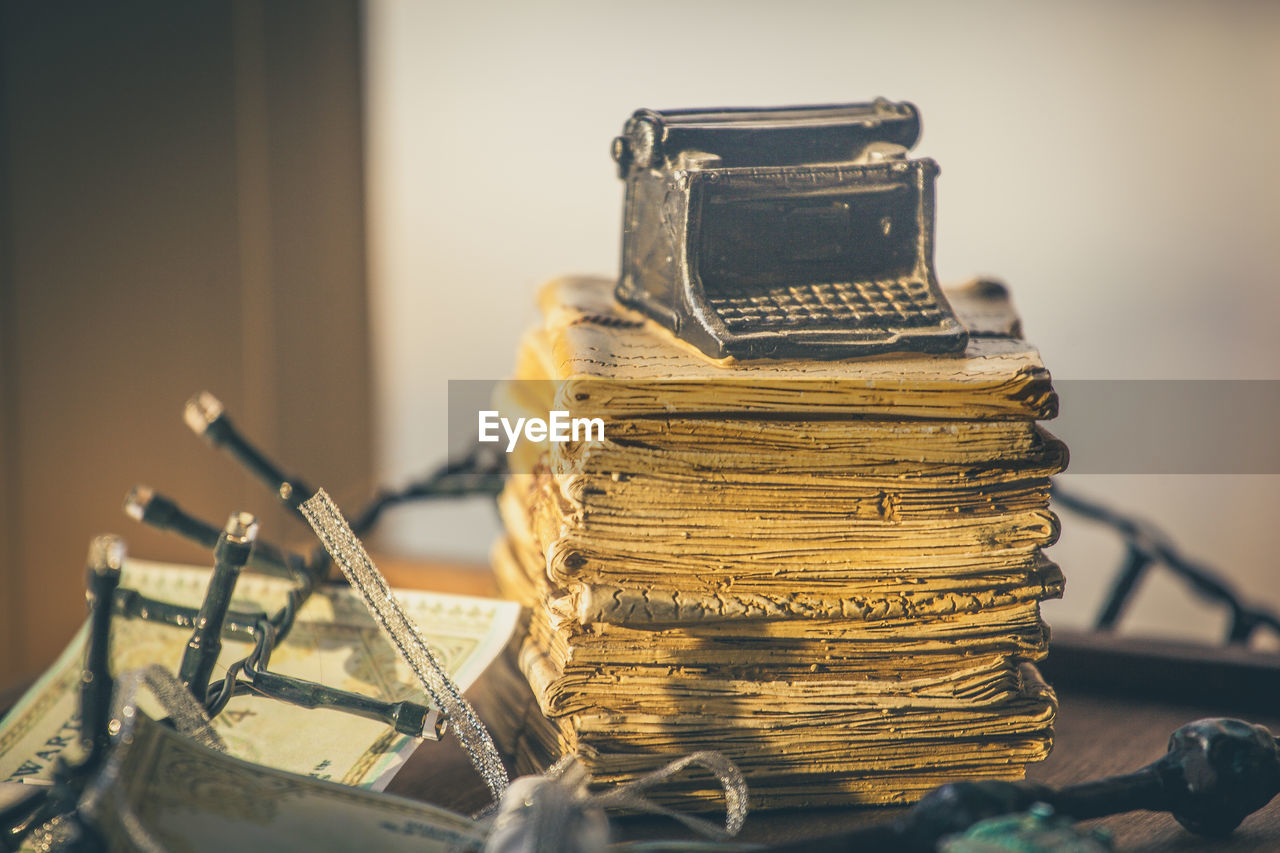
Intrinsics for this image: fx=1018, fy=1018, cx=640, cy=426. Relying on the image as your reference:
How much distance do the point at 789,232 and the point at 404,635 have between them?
0.48m

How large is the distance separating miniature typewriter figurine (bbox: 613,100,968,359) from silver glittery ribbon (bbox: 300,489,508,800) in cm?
34

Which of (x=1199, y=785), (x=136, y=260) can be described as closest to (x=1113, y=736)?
(x=1199, y=785)

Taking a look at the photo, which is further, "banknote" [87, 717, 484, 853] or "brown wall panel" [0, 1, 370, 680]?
"brown wall panel" [0, 1, 370, 680]

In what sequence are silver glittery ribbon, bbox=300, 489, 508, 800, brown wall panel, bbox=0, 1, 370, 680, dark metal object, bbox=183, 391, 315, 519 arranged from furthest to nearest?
brown wall panel, bbox=0, 1, 370, 680, dark metal object, bbox=183, 391, 315, 519, silver glittery ribbon, bbox=300, 489, 508, 800

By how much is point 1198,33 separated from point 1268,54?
0.15 metres

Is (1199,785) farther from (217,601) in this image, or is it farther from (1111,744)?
(217,601)

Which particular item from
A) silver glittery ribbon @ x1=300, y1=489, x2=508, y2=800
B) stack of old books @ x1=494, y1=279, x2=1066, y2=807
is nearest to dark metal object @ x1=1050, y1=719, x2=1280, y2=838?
stack of old books @ x1=494, y1=279, x2=1066, y2=807

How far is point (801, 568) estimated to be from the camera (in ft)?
2.69

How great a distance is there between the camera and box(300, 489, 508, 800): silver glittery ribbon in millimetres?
833

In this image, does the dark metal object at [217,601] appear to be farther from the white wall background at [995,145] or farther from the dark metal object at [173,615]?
the white wall background at [995,145]

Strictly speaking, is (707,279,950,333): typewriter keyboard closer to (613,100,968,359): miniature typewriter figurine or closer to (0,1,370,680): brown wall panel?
(613,100,968,359): miniature typewriter figurine

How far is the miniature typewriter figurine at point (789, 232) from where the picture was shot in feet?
2.81

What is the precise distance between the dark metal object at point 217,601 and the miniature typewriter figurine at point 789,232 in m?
0.39

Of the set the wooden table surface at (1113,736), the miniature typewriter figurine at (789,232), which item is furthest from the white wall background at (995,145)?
the miniature typewriter figurine at (789,232)
